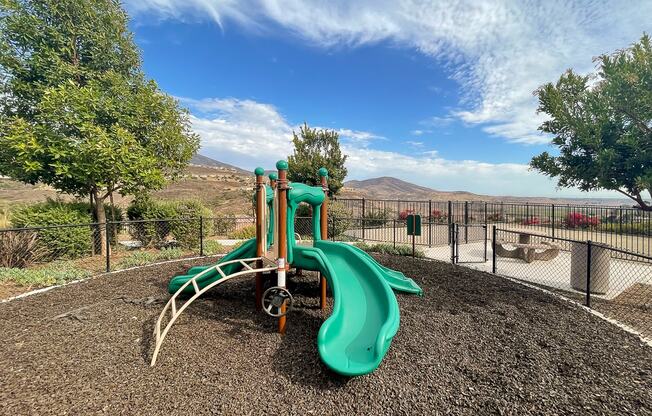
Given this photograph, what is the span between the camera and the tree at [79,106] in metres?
7.02

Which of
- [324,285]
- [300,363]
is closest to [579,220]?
[324,285]

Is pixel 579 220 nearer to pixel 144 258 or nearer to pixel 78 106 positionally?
pixel 144 258

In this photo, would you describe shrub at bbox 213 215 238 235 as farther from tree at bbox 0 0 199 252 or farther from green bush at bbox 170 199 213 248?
tree at bbox 0 0 199 252

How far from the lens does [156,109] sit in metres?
8.67

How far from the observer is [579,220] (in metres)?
14.3

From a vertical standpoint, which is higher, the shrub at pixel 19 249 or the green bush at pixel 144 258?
the shrub at pixel 19 249

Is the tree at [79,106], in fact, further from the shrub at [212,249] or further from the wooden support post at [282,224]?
the wooden support post at [282,224]

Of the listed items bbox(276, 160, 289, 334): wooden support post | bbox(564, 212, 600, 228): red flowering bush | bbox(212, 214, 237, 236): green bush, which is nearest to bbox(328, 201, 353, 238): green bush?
bbox(212, 214, 237, 236): green bush

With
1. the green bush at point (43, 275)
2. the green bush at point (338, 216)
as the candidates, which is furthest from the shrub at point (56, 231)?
the green bush at point (338, 216)

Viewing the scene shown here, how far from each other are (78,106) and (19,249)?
3488mm

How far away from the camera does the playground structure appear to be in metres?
2.67

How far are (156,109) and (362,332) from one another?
8833 mm

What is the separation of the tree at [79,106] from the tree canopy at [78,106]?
21 millimetres

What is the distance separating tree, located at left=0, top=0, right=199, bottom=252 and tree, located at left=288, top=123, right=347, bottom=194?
6.44 metres
